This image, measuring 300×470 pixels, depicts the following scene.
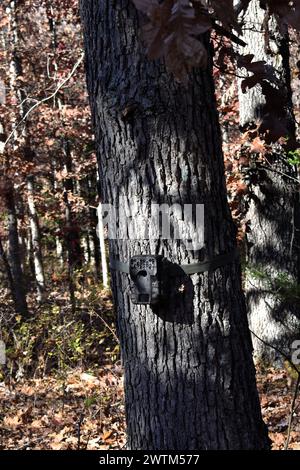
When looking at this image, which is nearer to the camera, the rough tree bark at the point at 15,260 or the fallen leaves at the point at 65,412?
the fallen leaves at the point at 65,412

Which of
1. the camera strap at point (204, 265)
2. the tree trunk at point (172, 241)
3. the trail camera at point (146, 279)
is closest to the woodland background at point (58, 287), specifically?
the tree trunk at point (172, 241)

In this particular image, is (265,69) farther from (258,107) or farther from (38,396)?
(38,396)

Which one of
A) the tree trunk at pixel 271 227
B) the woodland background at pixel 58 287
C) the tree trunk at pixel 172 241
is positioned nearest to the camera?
the tree trunk at pixel 172 241

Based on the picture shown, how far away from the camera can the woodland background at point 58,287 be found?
5.49 meters

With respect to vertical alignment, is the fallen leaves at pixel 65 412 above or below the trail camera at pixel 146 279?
below

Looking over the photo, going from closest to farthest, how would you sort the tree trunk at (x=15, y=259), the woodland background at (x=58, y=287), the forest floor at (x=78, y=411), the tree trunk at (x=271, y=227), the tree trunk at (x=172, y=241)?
the tree trunk at (x=172, y=241) → the forest floor at (x=78, y=411) → the woodland background at (x=58, y=287) → the tree trunk at (x=271, y=227) → the tree trunk at (x=15, y=259)

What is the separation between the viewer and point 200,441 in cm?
267

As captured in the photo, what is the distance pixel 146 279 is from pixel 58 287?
15.2 m

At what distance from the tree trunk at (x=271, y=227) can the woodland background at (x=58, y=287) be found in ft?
0.69

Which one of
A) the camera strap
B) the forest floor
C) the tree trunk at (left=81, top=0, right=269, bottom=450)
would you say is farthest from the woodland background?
the camera strap

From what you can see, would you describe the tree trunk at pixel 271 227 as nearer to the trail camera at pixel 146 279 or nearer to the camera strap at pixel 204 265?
the camera strap at pixel 204 265

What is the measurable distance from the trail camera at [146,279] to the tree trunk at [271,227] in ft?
13.8

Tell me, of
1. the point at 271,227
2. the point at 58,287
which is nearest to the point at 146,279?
the point at 271,227

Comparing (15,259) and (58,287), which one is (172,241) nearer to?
(15,259)
